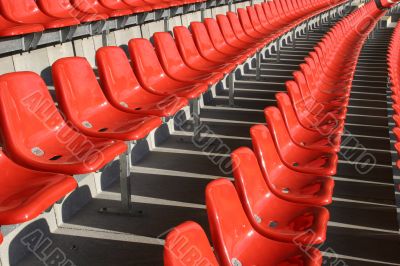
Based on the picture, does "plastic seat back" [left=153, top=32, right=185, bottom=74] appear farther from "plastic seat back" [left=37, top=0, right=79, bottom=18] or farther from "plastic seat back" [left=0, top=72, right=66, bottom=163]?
"plastic seat back" [left=0, top=72, right=66, bottom=163]

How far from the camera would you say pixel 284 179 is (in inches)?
38.5

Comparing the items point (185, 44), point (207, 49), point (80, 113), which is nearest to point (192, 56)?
point (185, 44)

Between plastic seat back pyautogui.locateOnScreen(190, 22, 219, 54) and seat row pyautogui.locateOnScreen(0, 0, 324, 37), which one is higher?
seat row pyautogui.locateOnScreen(0, 0, 324, 37)

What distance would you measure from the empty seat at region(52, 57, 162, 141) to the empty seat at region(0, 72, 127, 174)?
0.04 m

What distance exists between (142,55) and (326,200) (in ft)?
2.04

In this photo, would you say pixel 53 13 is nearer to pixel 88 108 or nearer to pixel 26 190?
pixel 88 108

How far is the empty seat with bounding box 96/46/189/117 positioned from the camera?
106cm

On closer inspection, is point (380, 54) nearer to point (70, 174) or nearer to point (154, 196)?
point (154, 196)

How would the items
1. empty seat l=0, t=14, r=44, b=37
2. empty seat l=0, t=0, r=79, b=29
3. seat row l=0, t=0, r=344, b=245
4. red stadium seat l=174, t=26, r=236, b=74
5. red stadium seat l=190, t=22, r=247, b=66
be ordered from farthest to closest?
red stadium seat l=190, t=22, r=247, b=66 < red stadium seat l=174, t=26, r=236, b=74 < empty seat l=0, t=0, r=79, b=29 < empty seat l=0, t=14, r=44, b=37 < seat row l=0, t=0, r=344, b=245

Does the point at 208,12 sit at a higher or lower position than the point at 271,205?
higher

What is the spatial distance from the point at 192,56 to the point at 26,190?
1.06 metres

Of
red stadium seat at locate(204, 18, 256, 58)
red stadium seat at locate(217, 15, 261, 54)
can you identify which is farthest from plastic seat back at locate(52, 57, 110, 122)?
red stadium seat at locate(217, 15, 261, 54)

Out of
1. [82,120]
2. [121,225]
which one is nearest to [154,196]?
[121,225]

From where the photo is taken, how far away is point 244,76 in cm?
258
